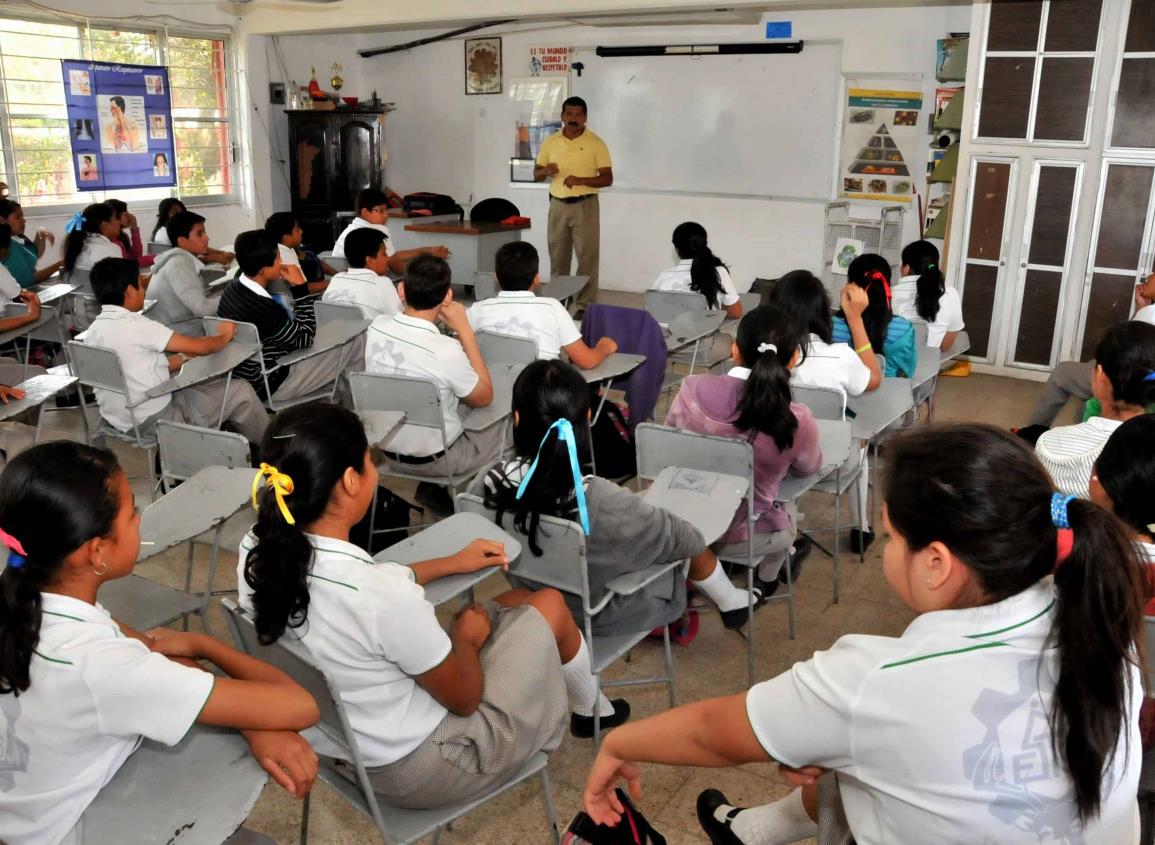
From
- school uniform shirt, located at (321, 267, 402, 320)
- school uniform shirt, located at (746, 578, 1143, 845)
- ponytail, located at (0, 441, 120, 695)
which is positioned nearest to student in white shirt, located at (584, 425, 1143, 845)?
school uniform shirt, located at (746, 578, 1143, 845)

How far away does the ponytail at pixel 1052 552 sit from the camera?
3.29 feet

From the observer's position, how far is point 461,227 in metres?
7.92

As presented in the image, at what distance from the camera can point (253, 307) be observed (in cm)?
397

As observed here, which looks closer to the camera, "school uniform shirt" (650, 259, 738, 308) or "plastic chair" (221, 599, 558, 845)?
"plastic chair" (221, 599, 558, 845)

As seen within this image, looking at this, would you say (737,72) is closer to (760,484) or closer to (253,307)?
(253,307)

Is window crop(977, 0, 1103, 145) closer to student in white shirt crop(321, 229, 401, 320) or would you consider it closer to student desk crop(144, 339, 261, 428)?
student in white shirt crop(321, 229, 401, 320)

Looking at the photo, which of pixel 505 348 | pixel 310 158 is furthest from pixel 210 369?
pixel 310 158

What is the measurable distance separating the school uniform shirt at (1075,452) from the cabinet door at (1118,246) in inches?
139

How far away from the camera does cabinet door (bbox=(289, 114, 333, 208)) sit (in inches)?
353

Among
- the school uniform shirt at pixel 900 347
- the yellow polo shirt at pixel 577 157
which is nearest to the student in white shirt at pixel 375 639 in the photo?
the school uniform shirt at pixel 900 347

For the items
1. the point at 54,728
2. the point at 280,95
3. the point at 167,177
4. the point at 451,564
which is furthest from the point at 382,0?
the point at 54,728

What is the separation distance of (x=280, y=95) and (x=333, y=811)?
27.3 ft

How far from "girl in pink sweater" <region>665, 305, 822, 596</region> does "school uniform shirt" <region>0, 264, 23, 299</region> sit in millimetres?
3520

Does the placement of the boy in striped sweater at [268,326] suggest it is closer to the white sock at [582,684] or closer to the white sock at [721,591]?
the white sock at [721,591]
